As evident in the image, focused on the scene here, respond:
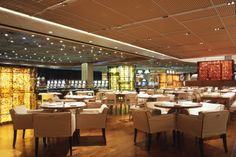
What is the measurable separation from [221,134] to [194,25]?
3819 millimetres

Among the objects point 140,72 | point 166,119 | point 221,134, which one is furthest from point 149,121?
point 140,72

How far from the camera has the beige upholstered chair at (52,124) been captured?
14.8ft

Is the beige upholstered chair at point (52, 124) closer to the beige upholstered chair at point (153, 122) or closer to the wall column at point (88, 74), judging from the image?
the beige upholstered chair at point (153, 122)

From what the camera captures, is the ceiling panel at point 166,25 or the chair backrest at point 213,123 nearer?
the chair backrest at point 213,123

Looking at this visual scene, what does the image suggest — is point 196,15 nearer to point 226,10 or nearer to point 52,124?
point 226,10

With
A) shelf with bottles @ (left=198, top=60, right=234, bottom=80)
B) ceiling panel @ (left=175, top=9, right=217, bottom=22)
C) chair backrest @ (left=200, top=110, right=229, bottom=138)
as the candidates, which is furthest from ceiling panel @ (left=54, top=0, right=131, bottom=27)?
shelf with bottles @ (left=198, top=60, right=234, bottom=80)

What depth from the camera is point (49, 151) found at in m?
4.86

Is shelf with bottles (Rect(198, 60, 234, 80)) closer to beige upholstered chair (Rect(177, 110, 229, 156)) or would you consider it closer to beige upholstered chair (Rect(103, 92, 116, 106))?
beige upholstered chair (Rect(103, 92, 116, 106))

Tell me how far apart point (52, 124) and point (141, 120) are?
71.1 inches

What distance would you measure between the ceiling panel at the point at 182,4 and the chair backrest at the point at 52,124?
3.10 metres

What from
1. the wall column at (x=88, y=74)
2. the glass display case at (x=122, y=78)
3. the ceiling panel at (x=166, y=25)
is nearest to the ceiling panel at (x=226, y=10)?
the ceiling panel at (x=166, y=25)

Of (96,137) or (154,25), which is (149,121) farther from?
(154,25)

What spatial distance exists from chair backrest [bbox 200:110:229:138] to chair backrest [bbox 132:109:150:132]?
108cm

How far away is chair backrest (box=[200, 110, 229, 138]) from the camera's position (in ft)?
14.6
